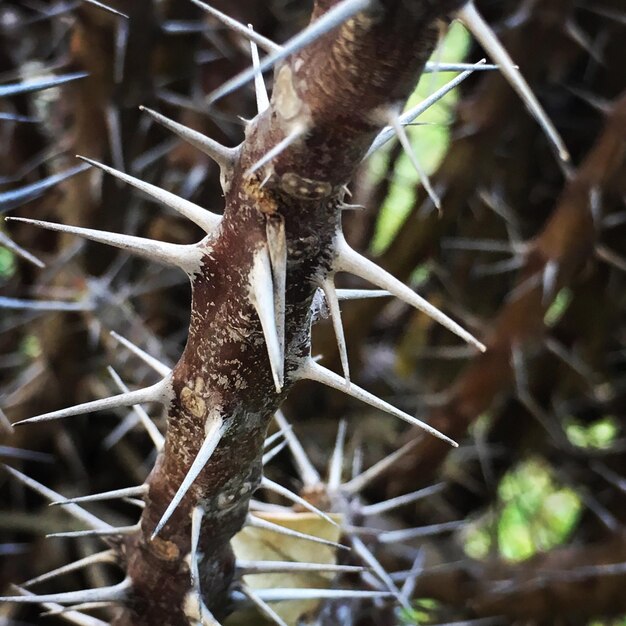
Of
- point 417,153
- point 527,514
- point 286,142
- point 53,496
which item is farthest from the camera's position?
point 417,153

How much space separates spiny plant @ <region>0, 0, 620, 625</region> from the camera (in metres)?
0.18

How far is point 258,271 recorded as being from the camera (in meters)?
0.23

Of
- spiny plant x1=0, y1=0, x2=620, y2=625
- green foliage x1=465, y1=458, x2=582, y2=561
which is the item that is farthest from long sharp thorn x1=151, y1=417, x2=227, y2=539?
green foliage x1=465, y1=458, x2=582, y2=561

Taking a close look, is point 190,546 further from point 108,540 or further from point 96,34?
point 96,34

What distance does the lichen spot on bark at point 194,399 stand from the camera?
28cm

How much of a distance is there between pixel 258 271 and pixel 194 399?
87 mm

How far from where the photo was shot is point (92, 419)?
2.74 feet

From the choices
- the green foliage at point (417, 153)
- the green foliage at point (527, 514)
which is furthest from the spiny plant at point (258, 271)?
the green foliage at point (527, 514)

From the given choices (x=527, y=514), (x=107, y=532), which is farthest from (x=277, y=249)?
(x=527, y=514)

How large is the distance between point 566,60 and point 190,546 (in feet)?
2.39

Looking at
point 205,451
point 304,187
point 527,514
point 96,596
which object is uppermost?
point 304,187

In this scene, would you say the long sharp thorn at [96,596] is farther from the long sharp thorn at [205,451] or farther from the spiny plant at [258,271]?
the long sharp thorn at [205,451]

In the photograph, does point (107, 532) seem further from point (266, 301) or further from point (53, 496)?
point (266, 301)

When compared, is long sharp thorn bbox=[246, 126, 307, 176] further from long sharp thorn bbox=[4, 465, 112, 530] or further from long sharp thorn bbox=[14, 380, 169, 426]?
long sharp thorn bbox=[4, 465, 112, 530]
